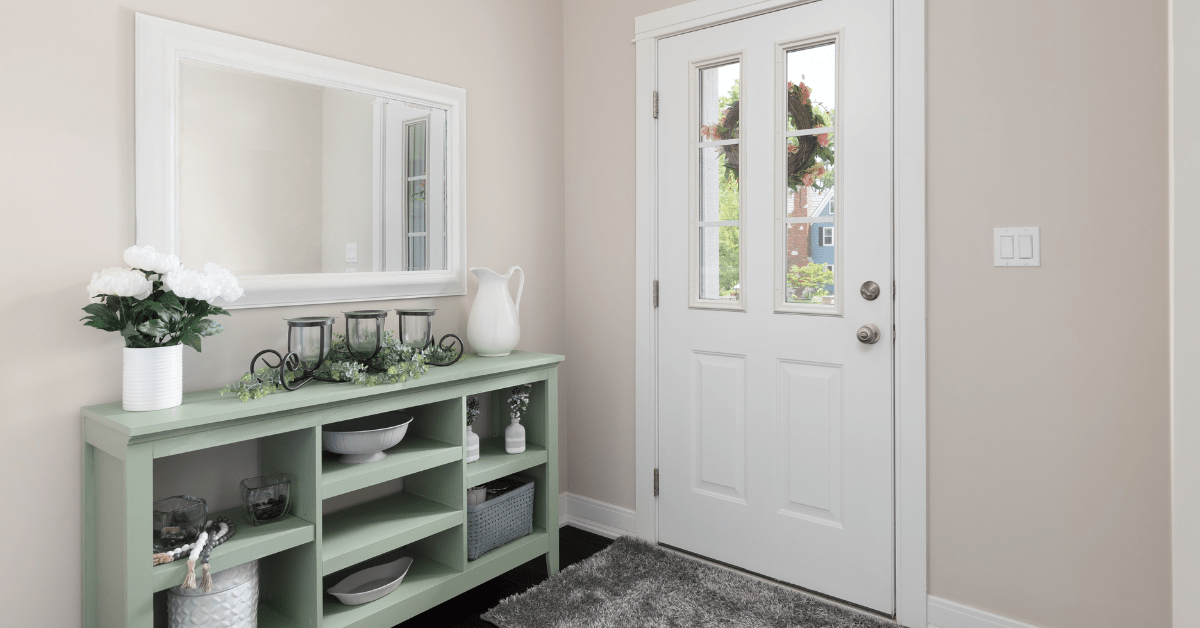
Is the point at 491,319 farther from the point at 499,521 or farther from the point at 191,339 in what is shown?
the point at 191,339

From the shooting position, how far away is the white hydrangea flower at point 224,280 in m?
1.62

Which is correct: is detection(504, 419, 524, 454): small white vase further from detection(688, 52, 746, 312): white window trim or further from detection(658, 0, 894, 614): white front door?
detection(688, 52, 746, 312): white window trim

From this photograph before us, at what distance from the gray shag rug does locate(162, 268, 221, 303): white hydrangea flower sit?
1285 millimetres

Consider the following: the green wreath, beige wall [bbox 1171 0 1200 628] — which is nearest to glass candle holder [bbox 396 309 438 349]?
the green wreath

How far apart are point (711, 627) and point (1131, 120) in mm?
1803

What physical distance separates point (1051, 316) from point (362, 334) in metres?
1.91

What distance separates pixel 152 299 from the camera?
5.27 feet

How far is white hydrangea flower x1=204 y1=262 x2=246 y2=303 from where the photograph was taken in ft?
5.32

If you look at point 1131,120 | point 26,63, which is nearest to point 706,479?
point 1131,120

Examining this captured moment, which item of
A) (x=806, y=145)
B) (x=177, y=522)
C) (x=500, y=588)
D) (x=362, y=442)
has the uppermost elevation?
(x=806, y=145)

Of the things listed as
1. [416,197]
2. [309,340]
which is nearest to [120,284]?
[309,340]

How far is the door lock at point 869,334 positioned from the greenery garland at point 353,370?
53.1 inches

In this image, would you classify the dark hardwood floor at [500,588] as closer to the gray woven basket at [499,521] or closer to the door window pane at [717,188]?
the gray woven basket at [499,521]

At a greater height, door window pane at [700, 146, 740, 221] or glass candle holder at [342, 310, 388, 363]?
door window pane at [700, 146, 740, 221]
